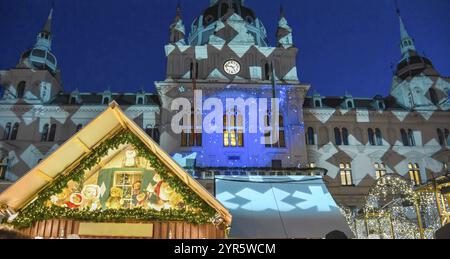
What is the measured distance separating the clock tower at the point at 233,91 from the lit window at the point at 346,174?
6.06 metres

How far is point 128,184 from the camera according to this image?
7.59 metres

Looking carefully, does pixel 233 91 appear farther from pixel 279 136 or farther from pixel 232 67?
pixel 279 136

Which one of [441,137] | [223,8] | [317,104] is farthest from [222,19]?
[441,137]

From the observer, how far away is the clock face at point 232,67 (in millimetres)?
26653

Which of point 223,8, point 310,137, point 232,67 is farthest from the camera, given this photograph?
point 223,8

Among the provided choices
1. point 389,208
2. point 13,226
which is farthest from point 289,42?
point 13,226

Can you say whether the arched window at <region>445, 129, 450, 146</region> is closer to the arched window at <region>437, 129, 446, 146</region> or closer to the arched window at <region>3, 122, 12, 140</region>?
the arched window at <region>437, 129, 446, 146</region>

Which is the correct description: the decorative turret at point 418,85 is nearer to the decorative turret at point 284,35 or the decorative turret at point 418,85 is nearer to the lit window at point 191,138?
the decorative turret at point 284,35

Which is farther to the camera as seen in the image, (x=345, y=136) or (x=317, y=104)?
(x=317, y=104)

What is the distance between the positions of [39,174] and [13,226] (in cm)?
118

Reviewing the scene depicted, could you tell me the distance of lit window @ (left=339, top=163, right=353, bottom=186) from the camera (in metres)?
28.5

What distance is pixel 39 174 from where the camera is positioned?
7180 mm

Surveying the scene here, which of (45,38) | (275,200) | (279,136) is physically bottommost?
(275,200)

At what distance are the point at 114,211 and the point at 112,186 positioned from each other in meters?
0.55
